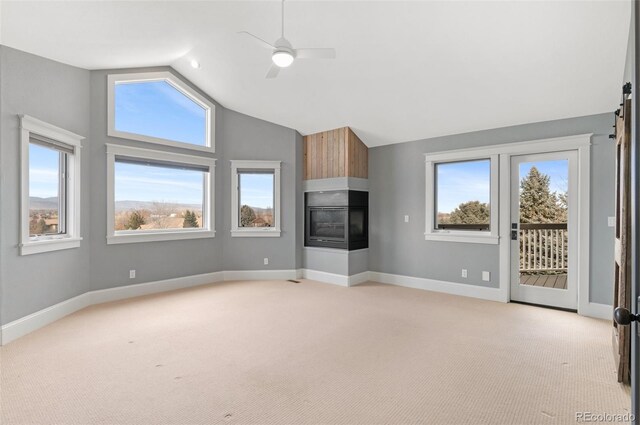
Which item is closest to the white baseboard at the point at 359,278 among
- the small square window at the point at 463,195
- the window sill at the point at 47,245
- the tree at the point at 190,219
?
the small square window at the point at 463,195

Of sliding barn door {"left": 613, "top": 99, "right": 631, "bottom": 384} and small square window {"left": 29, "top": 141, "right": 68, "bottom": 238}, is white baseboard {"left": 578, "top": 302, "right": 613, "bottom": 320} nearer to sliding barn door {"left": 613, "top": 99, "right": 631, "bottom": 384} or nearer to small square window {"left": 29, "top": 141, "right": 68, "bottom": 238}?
sliding barn door {"left": 613, "top": 99, "right": 631, "bottom": 384}

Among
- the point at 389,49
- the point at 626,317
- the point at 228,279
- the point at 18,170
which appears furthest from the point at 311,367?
the point at 228,279

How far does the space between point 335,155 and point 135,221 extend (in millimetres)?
3318

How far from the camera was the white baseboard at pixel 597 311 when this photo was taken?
3823mm

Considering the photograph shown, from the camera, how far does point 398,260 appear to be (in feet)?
18.4

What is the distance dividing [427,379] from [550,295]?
9.53 ft

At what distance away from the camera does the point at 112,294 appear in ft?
14.9

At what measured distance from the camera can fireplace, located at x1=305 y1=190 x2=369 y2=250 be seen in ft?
18.3

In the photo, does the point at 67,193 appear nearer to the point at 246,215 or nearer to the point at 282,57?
the point at 246,215

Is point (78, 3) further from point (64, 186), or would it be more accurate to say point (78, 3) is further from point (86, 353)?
point (86, 353)

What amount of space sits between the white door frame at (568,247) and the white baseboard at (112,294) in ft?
11.5

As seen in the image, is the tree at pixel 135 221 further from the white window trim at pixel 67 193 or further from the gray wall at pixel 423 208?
the gray wall at pixel 423 208

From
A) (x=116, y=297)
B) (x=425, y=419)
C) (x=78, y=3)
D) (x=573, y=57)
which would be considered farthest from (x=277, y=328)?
(x=573, y=57)

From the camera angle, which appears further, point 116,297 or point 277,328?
point 116,297
